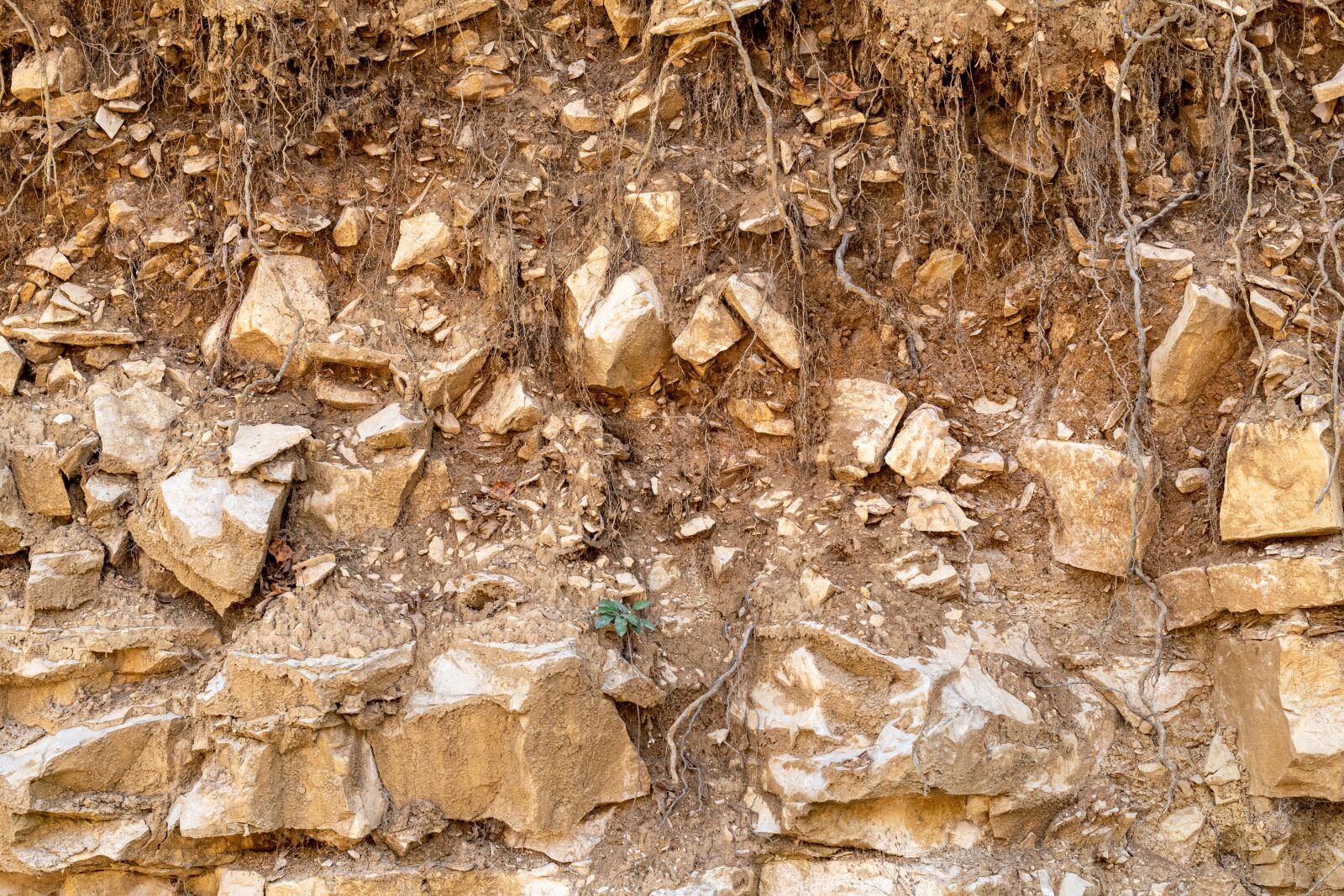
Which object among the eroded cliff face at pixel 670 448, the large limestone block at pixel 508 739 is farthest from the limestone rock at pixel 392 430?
the large limestone block at pixel 508 739

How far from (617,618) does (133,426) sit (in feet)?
5.23

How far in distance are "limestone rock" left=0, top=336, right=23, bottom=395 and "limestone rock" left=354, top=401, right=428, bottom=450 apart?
1.05m

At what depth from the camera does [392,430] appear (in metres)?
3.17

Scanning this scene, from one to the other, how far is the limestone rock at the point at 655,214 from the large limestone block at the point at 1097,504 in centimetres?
133

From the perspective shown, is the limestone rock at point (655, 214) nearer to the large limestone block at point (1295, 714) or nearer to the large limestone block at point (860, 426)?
the large limestone block at point (860, 426)

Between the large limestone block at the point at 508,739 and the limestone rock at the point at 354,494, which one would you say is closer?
the large limestone block at the point at 508,739

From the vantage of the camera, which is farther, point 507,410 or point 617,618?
point 507,410

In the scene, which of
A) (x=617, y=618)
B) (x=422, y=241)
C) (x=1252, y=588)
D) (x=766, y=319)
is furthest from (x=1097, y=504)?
(x=422, y=241)

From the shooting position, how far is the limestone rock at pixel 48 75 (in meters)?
3.40

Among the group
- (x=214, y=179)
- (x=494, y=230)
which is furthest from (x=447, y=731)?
(x=214, y=179)

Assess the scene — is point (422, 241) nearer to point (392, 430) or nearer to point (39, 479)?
point (392, 430)

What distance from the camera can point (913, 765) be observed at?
279 centimetres

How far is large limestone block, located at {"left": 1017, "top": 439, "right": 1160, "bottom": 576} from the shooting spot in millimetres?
3004

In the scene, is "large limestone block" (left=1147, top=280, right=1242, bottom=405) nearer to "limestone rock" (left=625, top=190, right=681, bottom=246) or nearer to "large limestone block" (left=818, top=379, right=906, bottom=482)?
"large limestone block" (left=818, top=379, right=906, bottom=482)
